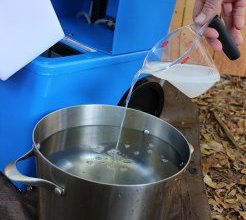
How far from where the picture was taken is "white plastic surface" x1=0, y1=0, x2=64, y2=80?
2.32ft

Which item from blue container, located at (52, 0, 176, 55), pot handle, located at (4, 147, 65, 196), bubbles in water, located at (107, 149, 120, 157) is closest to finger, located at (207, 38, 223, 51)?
blue container, located at (52, 0, 176, 55)

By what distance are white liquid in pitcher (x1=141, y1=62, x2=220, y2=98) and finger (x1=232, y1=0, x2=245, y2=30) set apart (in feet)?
0.43

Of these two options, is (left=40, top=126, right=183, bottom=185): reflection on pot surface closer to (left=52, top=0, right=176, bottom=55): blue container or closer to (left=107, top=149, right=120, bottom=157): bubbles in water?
(left=107, top=149, right=120, bottom=157): bubbles in water

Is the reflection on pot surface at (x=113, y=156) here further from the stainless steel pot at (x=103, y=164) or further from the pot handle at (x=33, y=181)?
the pot handle at (x=33, y=181)

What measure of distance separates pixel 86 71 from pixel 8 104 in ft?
0.65

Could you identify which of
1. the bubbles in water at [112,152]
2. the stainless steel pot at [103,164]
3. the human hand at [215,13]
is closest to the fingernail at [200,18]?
the human hand at [215,13]

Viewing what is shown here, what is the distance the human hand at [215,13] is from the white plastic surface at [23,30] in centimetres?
32

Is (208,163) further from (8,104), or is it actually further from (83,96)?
(8,104)

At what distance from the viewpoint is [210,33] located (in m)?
0.85

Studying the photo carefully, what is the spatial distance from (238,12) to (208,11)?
15cm

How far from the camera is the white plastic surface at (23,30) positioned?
71 centimetres

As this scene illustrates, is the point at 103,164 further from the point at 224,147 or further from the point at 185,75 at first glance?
the point at 224,147

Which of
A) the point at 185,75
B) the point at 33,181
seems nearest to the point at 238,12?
the point at 185,75

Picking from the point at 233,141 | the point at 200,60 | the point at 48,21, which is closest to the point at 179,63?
the point at 200,60
